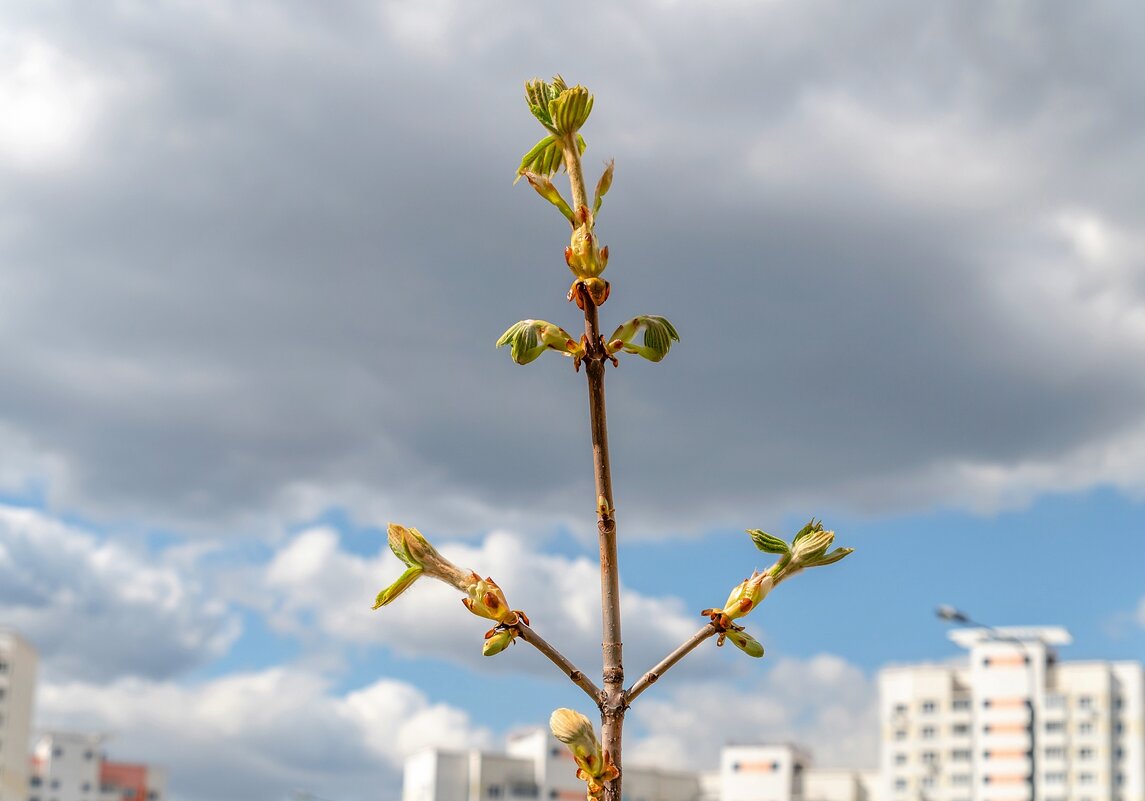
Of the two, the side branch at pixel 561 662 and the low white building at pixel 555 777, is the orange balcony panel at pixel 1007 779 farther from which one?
the side branch at pixel 561 662

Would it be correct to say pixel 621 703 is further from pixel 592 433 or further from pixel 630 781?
pixel 630 781

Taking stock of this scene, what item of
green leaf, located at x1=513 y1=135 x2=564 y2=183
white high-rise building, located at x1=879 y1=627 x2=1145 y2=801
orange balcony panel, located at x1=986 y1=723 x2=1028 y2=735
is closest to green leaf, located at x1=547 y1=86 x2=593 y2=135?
green leaf, located at x1=513 y1=135 x2=564 y2=183

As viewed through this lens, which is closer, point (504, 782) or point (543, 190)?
point (543, 190)

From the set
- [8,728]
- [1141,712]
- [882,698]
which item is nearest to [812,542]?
[1141,712]

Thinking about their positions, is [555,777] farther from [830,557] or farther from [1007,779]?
[830,557]

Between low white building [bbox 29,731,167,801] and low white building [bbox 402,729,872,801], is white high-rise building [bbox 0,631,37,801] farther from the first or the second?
low white building [bbox 402,729,872,801]

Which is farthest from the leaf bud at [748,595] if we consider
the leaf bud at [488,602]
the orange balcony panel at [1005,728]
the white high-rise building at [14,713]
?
the white high-rise building at [14,713]
